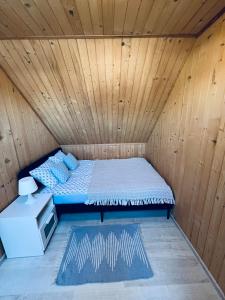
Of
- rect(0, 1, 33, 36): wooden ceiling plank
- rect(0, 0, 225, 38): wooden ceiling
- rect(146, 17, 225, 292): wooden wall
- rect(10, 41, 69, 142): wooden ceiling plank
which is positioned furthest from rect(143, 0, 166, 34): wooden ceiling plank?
rect(10, 41, 69, 142): wooden ceiling plank

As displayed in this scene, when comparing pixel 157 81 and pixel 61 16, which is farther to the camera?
pixel 157 81

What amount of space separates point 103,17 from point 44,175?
204 cm

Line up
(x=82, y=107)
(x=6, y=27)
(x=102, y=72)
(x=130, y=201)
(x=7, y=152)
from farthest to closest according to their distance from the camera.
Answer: (x=82, y=107), (x=130, y=201), (x=102, y=72), (x=7, y=152), (x=6, y=27)

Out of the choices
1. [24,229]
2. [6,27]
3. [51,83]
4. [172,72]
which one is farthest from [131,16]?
[24,229]

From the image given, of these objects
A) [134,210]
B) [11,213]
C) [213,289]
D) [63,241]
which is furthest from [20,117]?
[213,289]

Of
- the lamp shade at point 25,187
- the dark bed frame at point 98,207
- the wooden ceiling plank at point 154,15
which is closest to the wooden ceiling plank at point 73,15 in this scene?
the wooden ceiling plank at point 154,15

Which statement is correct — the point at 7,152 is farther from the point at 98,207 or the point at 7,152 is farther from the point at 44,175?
the point at 98,207

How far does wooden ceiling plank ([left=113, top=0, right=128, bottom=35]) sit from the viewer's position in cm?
129

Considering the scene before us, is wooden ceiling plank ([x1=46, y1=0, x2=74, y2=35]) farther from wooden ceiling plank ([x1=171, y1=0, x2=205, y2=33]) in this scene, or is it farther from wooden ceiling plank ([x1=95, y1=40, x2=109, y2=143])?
wooden ceiling plank ([x1=171, y1=0, x2=205, y2=33])

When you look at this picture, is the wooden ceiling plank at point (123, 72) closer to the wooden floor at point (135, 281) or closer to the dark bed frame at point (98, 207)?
the dark bed frame at point (98, 207)

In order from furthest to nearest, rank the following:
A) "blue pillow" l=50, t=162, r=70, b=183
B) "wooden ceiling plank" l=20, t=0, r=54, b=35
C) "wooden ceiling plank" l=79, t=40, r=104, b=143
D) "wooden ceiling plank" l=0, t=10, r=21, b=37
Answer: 1. "blue pillow" l=50, t=162, r=70, b=183
2. "wooden ceiling plank" l=79, t=40, r=104, b=143
3. "wooden ceiling plank" l=0, t=10, r=21, b=37
4. "wooden ceiling plank" l=20, t=0, r=54, b=35

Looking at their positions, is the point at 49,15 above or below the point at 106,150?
above

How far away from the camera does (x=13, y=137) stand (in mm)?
2164

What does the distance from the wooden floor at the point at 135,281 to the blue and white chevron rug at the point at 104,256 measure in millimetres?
66
